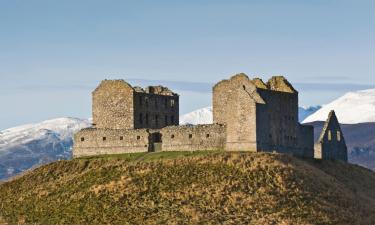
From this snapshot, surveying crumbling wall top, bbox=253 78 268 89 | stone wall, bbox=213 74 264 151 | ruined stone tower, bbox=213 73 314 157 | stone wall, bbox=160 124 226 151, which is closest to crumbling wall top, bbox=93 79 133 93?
stone wall, bbox=160 124 226 151

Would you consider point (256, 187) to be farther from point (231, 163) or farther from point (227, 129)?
point (227, 129)

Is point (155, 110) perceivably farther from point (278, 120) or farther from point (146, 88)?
point (278, 120)

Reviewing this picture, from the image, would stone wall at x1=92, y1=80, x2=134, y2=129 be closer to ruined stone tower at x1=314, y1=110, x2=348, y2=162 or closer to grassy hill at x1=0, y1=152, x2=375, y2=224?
grassy hill at x1=0, y1=152, x2=375, y2=224

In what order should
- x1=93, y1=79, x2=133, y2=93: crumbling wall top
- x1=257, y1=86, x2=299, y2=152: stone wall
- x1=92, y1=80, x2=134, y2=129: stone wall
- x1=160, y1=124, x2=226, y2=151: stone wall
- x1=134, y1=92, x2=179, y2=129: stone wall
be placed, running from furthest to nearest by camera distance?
x1=134, y1=92, x2=179, y2=129: stone wall < x1=93, y1=79, x2=133, y2=93: crumbling wall top < x1=92, y1=80, x2=134, y2=129: stone wall < x1=160, y1=124, x2=226, y2=151: stone wall < x1=257, y1=86, x2=299, y2=152: stone wall

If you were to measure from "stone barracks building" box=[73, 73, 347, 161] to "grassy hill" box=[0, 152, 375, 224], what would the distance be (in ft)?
13.8

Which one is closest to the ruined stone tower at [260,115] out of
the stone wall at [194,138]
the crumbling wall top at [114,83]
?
the stone wall at [194,138]

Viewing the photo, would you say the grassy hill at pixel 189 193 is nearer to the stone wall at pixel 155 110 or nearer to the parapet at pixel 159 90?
the stone wall at pixel 155 110

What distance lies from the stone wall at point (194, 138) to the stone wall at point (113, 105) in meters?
9.14

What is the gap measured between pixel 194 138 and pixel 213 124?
275cm

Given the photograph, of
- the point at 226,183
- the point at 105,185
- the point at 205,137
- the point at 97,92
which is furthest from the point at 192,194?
the point at 97,92

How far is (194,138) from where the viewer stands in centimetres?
10731

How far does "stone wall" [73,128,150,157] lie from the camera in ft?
364

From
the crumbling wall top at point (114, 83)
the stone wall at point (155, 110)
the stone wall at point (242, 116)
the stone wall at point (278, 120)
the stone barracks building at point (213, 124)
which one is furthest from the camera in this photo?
the stone wall at point (155, 110)

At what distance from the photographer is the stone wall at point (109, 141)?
11094 centimetres
